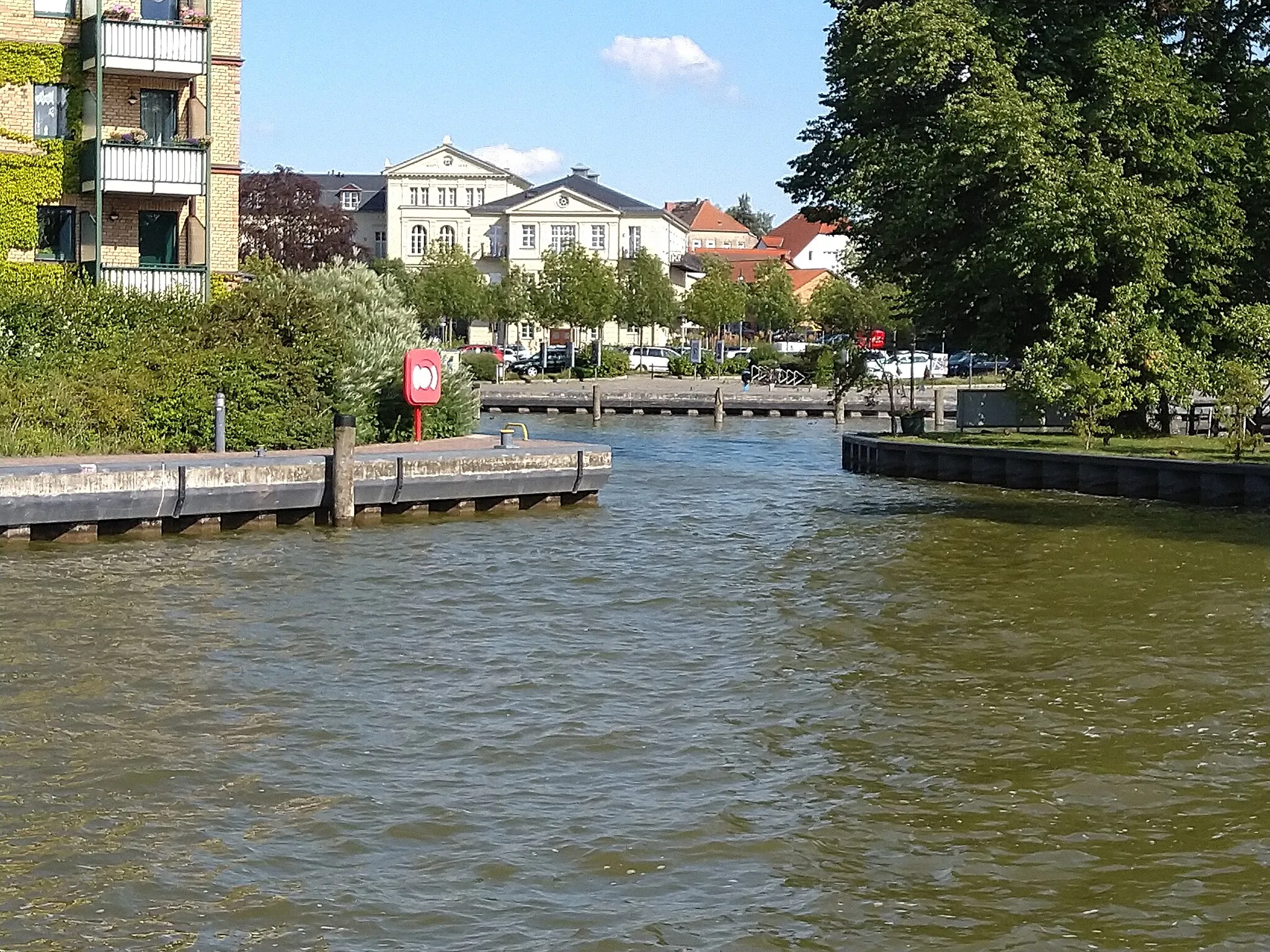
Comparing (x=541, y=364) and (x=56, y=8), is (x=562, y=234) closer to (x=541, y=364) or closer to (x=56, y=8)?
(x=541, y=364)

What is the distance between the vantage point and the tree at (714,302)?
348 feet

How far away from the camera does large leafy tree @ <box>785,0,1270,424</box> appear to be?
34.9 metres

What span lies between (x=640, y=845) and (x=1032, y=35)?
31.1 metres

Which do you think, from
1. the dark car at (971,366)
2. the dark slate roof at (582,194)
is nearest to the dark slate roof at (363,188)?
the dark slate roof at (582,194)

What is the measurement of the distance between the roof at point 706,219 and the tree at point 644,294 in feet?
296

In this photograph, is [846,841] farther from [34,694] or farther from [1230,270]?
[1230,270]

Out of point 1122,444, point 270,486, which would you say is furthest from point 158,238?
point 1122,444

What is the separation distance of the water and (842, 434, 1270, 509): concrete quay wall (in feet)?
21.7

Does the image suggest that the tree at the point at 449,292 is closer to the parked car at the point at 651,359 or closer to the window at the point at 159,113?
the parked car at the point at 651,359

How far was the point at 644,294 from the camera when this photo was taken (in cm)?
10100

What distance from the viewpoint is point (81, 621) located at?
61.8 ft

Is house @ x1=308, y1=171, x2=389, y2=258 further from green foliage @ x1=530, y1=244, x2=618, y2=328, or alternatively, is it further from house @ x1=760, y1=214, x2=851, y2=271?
house @ x1=760, y1=214, x2=851, y2=271

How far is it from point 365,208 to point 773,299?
3989cm

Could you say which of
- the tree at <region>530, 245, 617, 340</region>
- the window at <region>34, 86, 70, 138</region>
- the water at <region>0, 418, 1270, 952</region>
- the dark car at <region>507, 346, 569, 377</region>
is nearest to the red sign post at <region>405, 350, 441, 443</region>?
the water at <region>0, 418, 1270, 952</region>
